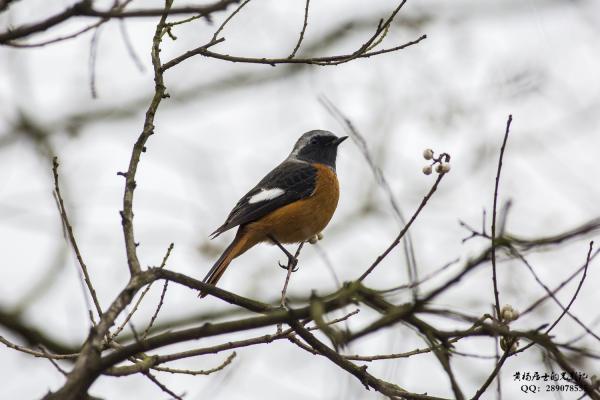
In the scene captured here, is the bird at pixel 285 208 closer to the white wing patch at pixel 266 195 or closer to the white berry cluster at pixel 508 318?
the white wing patch at pixel 266 195

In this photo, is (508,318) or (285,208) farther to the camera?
(285,208)

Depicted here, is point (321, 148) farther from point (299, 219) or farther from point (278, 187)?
point (299, 219)

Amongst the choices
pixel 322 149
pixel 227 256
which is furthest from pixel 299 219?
pixel 322 149

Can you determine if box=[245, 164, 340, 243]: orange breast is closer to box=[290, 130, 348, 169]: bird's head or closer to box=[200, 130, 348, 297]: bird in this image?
box=[200, 130, 348, 297]: bird

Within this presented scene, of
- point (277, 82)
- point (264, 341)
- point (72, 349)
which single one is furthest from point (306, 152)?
point (277, 82)

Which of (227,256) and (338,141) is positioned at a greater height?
(338,141)

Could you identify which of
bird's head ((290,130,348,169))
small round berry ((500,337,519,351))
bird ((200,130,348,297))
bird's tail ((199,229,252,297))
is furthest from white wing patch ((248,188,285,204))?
small round berry ((500,337,519,351))

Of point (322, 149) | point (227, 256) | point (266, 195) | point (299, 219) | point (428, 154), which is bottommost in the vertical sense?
point (428, 154)

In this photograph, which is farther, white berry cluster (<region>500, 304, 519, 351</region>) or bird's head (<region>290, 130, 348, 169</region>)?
bird's head (<region>290, 130, 348, 169</region>)
